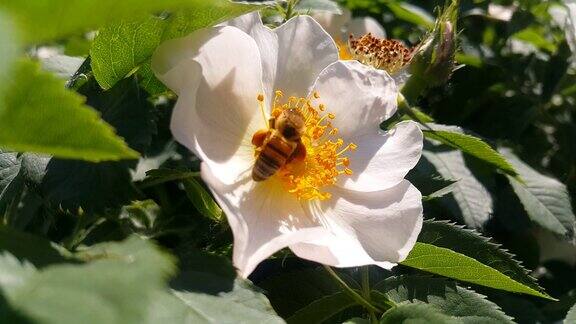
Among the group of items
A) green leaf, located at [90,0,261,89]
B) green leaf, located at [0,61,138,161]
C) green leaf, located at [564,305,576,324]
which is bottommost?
green leaf, located at [564,305,576,324]

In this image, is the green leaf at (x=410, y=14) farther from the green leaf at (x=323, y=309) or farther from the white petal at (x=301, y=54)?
the green leaf at (x=323, y=309)

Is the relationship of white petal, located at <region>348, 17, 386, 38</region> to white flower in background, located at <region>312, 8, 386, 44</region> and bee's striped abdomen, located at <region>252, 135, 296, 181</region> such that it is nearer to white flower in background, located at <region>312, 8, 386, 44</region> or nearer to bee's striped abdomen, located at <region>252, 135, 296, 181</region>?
white flower in background, located at <region>312, 8, 386, 44</region>

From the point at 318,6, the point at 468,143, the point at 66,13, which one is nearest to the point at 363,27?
the point at 318,6

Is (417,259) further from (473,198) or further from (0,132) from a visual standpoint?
(0,132)

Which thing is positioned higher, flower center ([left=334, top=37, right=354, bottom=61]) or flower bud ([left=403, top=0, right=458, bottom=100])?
flower bud ([left=403, top=0, right=458, bottom=100])

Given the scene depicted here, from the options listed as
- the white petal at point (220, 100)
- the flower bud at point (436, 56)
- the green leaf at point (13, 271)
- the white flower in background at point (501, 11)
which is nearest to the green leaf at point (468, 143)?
the flower bud at point (436, 56)

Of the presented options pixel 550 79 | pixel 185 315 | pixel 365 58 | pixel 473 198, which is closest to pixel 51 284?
pixel 185 315

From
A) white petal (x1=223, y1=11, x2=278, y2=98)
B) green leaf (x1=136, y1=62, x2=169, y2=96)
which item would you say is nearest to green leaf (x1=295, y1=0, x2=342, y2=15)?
white petal (x1=223, y1=11, x2=278, y2=98)

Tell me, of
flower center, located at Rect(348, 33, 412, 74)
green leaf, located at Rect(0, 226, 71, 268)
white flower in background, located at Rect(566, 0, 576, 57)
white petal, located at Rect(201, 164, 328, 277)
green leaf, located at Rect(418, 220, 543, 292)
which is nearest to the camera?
green leaf, located at Rect(0, 226, 71, 268)
